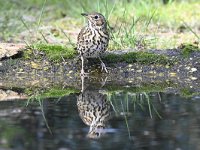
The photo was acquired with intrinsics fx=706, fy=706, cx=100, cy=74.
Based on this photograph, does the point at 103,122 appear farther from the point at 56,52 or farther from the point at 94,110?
the point at 56,52

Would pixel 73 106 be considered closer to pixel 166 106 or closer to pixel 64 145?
pixel 166 106

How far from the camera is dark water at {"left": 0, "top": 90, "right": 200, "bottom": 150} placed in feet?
18.1

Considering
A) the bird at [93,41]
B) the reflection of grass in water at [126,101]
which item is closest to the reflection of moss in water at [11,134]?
the reflection of grass in water at [126,101]

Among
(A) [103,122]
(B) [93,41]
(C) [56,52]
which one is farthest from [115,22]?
(A) [103,122]

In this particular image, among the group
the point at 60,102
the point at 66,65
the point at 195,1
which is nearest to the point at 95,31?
the point at 66,65

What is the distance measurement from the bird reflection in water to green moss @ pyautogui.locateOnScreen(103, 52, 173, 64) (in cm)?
114

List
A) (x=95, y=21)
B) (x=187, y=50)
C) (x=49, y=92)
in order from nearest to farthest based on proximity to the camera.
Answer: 1. (x=49, y=92)
2. (x=95, y=21)
3. (x=187, y=50)

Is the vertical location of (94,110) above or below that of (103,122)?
above

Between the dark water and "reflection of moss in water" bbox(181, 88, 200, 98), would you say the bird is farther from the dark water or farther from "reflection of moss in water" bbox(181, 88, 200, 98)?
"reflection of moss in water" bbox(181, 88, 200, 98)

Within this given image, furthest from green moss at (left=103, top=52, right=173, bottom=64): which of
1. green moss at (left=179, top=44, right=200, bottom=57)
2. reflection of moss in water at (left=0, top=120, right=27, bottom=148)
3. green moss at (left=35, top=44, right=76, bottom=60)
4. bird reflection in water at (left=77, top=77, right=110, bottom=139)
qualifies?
reflection of moss in water at (left=0, top=120, right=27, bottom=148)

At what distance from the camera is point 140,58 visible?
353 inches

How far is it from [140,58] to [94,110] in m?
2.26

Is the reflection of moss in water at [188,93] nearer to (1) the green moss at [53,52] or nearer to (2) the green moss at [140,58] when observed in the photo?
(2) the green moss at [140,58]

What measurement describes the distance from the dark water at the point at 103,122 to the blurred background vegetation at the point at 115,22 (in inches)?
95.5
